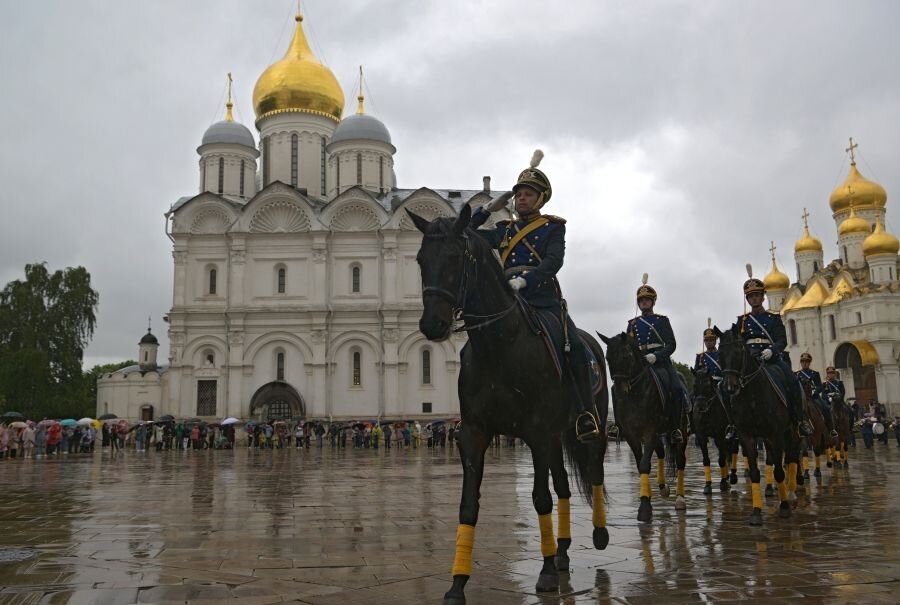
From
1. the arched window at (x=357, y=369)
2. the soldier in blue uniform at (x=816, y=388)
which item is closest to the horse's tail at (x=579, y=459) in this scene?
the soldier in blue uniform at (x=816, y=388)

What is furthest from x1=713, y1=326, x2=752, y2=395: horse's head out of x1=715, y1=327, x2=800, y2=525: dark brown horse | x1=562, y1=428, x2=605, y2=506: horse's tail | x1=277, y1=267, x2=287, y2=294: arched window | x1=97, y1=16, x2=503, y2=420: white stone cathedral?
x1=277, y1=267, x2=287, y2=294: arched window

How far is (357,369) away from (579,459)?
135 feet

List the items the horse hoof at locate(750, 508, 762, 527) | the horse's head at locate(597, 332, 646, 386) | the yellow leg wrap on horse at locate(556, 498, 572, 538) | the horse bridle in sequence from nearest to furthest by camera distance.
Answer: the horse bridle < the yellow leg wrap on horse at locate(556, 498, 572, 538) < the horse hoof at locate(750, 508, 762, 527) < the horse's head at locate(597, 332, 646, 386)

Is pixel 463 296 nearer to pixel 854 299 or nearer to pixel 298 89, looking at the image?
pixel 298 89

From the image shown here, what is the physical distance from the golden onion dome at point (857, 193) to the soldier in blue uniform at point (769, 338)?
63.9m

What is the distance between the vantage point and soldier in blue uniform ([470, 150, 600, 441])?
→ 5758 millimetres

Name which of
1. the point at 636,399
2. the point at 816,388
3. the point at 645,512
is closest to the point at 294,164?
the point at 816,388

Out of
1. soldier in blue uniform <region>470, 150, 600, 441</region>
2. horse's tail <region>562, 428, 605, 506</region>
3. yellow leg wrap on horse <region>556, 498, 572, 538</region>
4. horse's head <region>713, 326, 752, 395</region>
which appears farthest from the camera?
horse's head <region>713, 326, 752, 395</region>

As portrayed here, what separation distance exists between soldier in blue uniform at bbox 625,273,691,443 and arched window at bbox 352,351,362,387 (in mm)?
37345

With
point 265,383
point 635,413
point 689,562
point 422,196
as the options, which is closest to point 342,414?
point 265,383

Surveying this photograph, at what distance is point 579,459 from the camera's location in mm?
6543

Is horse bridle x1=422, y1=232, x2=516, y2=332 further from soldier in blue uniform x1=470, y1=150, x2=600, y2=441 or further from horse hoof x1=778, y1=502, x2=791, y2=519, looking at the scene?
horse hoof x1=778, y1=502, x2=791, y2=519

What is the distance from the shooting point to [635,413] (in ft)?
30.7

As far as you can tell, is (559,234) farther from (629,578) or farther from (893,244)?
(893,244)
